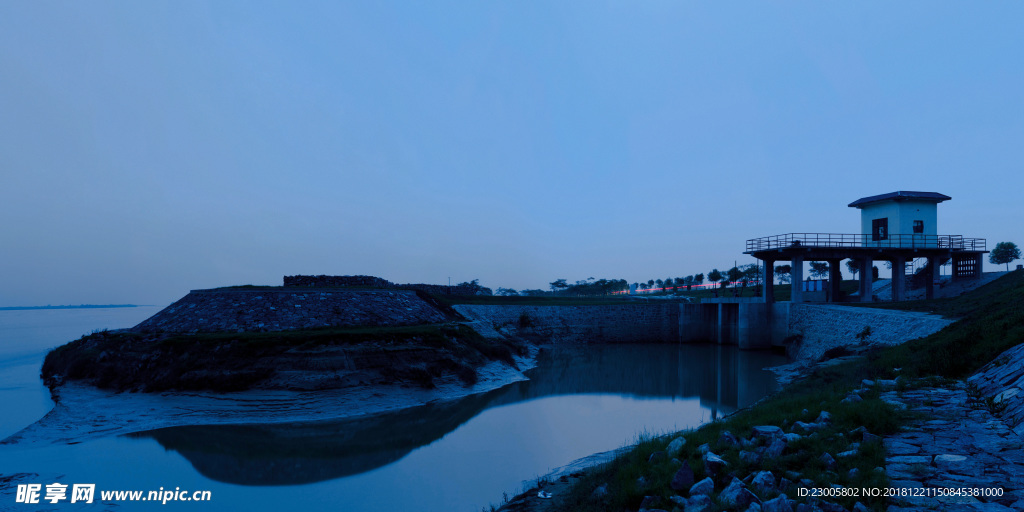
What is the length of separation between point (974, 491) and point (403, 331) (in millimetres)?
25578

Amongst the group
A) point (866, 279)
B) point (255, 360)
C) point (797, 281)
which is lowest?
point (255, 360)

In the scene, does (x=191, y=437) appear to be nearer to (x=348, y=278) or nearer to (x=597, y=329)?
(x=348, y=278)

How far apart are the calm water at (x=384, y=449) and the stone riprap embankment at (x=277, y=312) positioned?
6830mm

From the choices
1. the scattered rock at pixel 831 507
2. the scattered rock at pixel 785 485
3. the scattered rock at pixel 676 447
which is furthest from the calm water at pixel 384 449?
the scattered rock at pixel 831 507

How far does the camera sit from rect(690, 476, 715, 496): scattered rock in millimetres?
7230

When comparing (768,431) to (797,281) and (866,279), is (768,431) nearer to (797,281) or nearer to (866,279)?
(797,281)

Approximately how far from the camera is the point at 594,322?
169 feet

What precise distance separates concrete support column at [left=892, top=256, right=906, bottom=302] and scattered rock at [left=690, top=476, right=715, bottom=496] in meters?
47.5

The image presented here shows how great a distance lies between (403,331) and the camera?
2889 cm

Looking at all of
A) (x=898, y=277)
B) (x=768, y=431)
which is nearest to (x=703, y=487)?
(x=768, y=431)

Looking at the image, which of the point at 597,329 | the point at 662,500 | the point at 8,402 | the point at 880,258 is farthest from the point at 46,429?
the point at 880,258

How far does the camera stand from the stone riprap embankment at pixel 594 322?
4922cm

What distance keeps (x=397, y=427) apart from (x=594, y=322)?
33821 millimetres

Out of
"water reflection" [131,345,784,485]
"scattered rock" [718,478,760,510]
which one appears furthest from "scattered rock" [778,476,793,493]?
"water reflection" [131,345,784,485]
